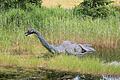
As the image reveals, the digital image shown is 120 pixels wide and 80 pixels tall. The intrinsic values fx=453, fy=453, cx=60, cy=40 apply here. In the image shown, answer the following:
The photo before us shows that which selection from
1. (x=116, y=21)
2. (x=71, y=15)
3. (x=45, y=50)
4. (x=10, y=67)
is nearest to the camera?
(x=10, y=67)

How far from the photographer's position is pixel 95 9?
18.7 m

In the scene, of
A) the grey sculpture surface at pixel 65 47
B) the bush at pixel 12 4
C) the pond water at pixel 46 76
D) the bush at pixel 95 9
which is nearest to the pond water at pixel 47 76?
the pond water at pixel 46 76

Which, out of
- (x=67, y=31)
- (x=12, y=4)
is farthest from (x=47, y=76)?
(x=12, y=4)

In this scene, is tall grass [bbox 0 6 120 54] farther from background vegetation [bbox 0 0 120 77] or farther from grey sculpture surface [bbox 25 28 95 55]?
grey sculpture surface [bbox 25 28 95 55]

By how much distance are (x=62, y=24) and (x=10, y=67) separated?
159 inches

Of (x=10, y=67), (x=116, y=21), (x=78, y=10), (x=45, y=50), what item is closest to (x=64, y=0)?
(x=78, y=10)

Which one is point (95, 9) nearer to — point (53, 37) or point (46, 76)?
point (53, 37)

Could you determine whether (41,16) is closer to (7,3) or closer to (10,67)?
(7,3)

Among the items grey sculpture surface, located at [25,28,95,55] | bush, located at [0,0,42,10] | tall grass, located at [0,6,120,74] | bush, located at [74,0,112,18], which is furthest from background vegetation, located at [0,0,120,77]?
bush, located at [74,0,112,18]

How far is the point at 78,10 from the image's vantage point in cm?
1880

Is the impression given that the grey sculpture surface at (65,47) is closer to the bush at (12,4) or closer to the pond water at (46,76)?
the pond water at (46,76)

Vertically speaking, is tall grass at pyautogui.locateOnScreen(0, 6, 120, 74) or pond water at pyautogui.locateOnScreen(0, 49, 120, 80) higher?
tall grass at pyautogui.locateOnScreen(0, 6, 120, 74)

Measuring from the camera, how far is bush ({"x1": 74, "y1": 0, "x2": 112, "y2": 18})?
1848 cm

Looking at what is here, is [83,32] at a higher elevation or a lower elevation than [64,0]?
lower
